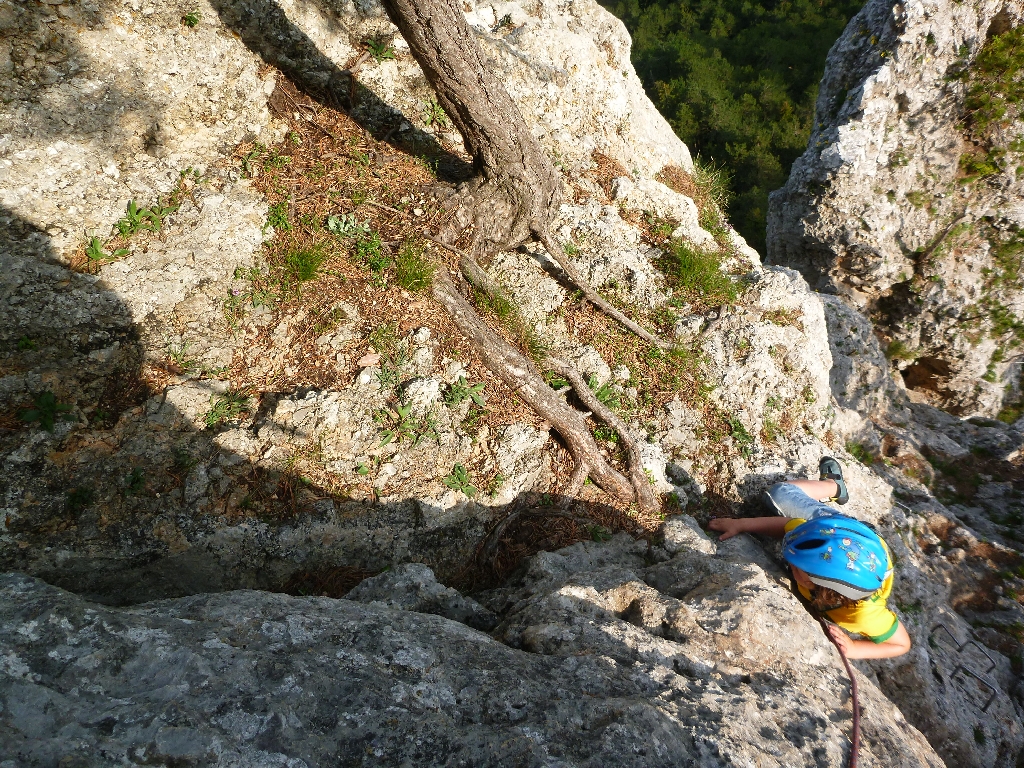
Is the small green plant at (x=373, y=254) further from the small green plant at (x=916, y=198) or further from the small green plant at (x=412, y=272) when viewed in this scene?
the small green plant at (x=916, y=198)

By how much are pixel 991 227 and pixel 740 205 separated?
514 inches

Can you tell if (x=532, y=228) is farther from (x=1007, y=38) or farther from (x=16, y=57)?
(x=1007, y=38)

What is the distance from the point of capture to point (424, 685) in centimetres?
212

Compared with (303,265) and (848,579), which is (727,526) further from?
(303,265)

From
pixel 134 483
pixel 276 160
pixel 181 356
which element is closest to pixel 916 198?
pixel 276 160

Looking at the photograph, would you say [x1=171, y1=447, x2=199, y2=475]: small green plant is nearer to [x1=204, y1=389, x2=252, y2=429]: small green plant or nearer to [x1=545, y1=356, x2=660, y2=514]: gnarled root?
[x1=204, y1=389, x2=252, y2=429]: small green plant

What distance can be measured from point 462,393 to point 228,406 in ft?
5.07

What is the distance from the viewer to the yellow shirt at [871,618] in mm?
3520

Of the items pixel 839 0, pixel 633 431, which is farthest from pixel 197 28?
pixel 839 0

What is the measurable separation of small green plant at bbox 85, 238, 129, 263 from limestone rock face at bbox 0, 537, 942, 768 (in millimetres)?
2406

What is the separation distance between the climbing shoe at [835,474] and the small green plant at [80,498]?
5373 millimetres

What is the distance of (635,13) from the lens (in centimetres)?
3142

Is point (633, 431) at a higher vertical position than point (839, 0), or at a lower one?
lower

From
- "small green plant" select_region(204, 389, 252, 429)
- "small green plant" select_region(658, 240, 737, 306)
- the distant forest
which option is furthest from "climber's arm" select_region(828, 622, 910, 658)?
the distant forest
